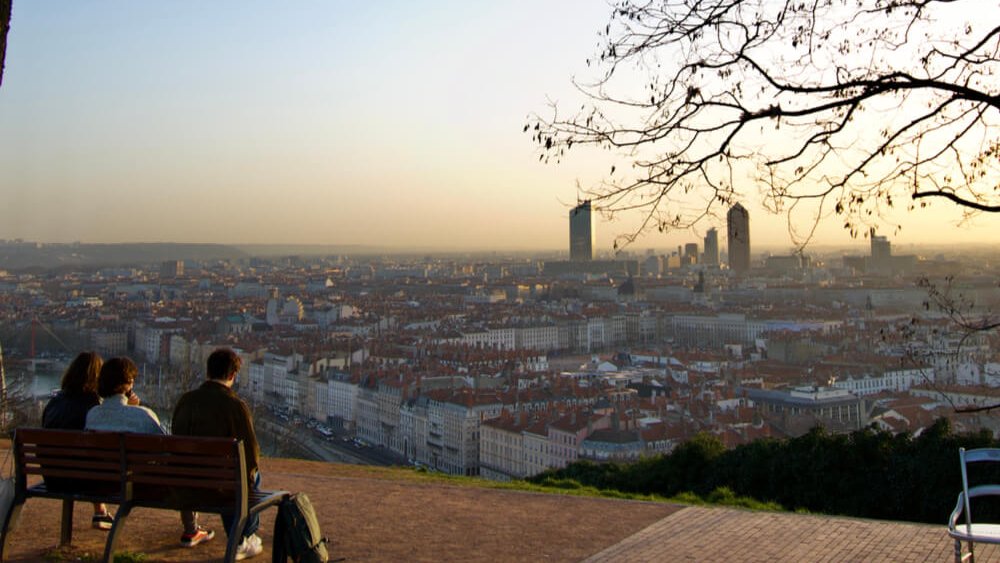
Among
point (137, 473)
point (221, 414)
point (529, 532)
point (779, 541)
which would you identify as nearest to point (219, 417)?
point (221, 414)

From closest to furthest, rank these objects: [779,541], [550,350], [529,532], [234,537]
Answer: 1. [234,537]
2. [779,541]
3. [529,532]
4. [550,350]

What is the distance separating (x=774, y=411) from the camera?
26.5 m

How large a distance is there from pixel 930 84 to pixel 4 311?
125 feet

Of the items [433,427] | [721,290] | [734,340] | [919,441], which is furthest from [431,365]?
[721,290]

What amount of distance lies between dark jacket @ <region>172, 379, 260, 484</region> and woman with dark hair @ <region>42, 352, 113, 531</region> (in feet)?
2.41

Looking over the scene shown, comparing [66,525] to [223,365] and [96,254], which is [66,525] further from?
[96,254]

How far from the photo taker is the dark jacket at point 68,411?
14.5ft

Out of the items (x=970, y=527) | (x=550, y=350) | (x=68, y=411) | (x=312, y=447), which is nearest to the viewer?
(x=970, y=527)

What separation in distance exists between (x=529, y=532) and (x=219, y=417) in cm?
173

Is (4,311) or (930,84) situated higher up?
(930,84)

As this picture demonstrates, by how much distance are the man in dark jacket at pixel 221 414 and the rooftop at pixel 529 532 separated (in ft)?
1.88

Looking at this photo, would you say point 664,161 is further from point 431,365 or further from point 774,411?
point 431,365

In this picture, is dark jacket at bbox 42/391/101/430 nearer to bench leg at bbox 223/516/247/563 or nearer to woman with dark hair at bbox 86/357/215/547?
woman with dark hair at bbox 86/357/215/547

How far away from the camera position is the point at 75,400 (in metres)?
4.44
